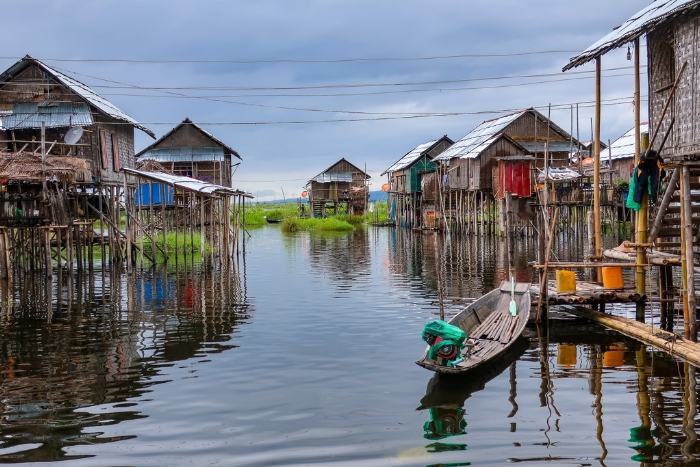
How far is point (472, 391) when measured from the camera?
10.1 metres

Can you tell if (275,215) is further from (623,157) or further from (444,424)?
(444,424)

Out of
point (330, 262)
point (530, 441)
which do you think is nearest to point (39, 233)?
point (330, 262)

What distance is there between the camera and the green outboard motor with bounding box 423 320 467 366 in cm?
1025

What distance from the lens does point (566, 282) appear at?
14469mm

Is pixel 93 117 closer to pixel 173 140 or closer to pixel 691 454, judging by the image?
pixel 173 140

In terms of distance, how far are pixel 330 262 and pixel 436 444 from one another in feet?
70.3

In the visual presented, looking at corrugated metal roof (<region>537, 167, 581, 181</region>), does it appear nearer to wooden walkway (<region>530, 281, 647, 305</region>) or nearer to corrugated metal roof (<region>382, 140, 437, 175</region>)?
corrugated metal roof (<region>382, 140, 437, 175</region>)

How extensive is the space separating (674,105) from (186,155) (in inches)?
1367

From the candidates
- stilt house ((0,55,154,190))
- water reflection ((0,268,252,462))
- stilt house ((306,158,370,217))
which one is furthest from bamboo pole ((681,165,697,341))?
stilt house ((306,158,370,217))

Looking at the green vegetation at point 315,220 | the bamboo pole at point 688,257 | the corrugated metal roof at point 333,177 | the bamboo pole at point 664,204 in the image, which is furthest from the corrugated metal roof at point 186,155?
the bamboo pole at point 688,257

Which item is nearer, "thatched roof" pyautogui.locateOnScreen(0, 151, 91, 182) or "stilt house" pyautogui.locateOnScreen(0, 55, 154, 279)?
"thatched roof" pyautogui.locateOnScreen(0, 151, 91, 182)

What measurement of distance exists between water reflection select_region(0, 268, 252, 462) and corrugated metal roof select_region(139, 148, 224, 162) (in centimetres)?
2199

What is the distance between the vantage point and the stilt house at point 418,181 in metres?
54.0

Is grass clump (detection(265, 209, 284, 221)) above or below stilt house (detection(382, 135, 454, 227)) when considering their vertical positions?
below
